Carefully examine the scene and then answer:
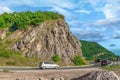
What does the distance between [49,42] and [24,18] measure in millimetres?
9060

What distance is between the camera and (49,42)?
86.3 metres

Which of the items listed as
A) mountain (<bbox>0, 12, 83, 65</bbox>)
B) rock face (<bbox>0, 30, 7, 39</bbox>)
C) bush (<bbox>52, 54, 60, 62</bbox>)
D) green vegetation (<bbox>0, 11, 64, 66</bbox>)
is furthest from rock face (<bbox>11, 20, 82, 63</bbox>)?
rock face (<bbox>0, 30, 7, 39</bbox>)

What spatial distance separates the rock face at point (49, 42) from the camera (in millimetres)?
83938

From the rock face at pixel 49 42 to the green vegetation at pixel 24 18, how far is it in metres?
1.98

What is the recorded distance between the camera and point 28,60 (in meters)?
81.0

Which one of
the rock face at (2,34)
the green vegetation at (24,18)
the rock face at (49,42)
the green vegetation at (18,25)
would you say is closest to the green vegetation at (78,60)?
the rock face at (49,42)

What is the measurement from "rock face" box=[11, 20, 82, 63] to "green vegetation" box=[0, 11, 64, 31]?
198 cm

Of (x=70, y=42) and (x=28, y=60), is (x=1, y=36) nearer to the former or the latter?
(x=28, y=60)

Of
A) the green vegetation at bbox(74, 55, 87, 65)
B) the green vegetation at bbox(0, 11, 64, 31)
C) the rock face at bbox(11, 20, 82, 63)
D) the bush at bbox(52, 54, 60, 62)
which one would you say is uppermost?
the green vegetation at bbox(0, 11, 64, 31)

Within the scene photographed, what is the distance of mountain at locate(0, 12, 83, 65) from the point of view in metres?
83.8

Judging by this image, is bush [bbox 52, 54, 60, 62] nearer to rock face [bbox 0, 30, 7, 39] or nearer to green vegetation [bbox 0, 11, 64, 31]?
green vegetation [bbox 0, 11, 64, 31]

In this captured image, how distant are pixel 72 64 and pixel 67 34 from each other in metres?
9.41

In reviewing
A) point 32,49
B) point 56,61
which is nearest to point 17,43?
point 32,49

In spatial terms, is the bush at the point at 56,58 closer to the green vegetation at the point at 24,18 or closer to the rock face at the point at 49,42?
the rock face at the point at 49,42
